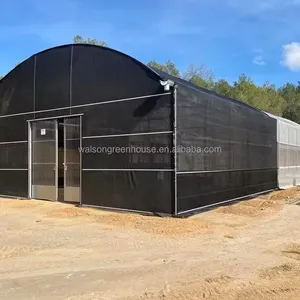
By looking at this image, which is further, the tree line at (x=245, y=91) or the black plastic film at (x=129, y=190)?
the tree line at (x=245, y=91)

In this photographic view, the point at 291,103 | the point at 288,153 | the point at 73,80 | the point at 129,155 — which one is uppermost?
the point at 291,103

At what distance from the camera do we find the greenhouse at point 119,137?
11.5 meters

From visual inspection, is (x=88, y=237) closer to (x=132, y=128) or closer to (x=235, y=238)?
(x=235, y=238)

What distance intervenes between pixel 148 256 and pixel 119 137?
6037mm

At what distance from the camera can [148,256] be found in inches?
278

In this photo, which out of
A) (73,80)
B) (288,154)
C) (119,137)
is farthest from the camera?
(288,154)

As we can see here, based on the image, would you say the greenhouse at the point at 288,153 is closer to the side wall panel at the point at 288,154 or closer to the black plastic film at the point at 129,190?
the side wall panel at the point at 288,154

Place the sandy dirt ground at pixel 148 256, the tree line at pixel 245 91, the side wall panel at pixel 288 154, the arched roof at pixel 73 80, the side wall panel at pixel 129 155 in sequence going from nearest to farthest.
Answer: the sandy dirt ground at pixel 148 256
the side wall panel at pixel 129 155
the arched roof at pixel 73 80
the side wall panel at pixel 288 154
the tree line at pixel 245 91

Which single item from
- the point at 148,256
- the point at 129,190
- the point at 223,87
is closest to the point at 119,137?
the point at 129,190

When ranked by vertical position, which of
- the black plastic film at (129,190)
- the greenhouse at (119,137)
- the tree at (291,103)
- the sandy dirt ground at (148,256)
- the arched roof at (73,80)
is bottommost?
the sandy dirt ground at (148,256)

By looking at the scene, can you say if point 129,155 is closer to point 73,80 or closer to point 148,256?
point 73,80

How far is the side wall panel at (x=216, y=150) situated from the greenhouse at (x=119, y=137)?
0.11ft

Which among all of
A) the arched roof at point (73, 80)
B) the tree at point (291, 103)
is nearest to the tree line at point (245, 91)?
the tree at point (291, 103)

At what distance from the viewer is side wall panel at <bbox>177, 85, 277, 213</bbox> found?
11.5m
